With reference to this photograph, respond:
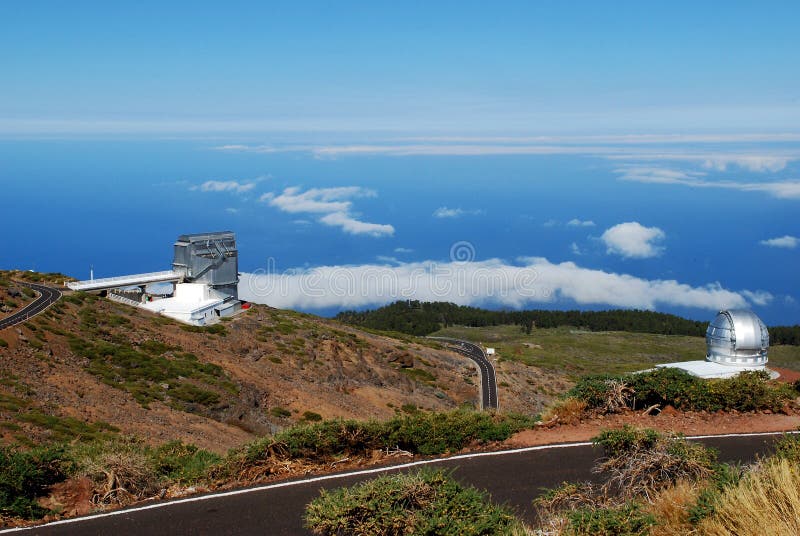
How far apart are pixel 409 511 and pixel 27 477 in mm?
6536

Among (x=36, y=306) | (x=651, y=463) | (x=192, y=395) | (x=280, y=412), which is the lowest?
(x=280, y=412)

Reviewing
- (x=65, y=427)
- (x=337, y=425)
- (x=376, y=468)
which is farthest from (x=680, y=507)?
(x=65, y=427)

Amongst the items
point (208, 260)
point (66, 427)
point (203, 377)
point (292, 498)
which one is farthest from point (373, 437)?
point (208, 260)

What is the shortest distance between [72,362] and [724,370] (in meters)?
30.3

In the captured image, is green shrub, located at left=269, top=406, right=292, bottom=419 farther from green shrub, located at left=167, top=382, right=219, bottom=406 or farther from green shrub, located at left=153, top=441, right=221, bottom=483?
green shrub, located at left=153, top=441, right=221, bottom=483

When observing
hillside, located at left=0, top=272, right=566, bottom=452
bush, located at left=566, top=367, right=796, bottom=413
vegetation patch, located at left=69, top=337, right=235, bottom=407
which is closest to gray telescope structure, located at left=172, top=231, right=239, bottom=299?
hillside, located at left=0, top=272, right=566, bottom=452

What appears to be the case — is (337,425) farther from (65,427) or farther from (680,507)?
(65,427)

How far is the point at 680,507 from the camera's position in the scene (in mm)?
8031

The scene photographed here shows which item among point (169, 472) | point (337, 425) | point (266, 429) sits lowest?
point (266, 429)

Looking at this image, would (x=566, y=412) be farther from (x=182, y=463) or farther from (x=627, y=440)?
(x=182, y=463)

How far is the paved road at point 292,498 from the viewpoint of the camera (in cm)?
955

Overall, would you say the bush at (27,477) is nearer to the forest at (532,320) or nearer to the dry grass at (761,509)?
the dry grass at (761,509)

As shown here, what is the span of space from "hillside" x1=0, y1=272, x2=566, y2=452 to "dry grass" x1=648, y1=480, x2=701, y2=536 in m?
17.7

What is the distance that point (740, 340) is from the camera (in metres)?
34.4
